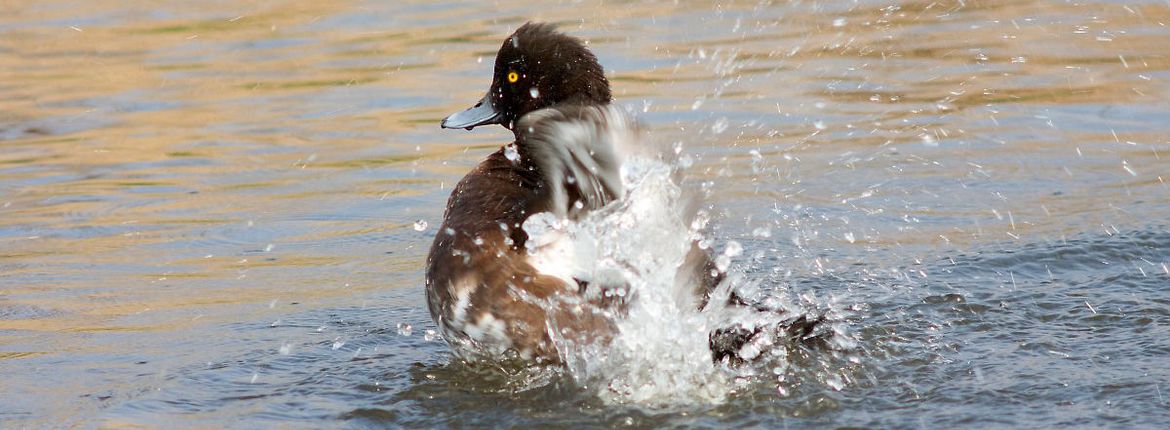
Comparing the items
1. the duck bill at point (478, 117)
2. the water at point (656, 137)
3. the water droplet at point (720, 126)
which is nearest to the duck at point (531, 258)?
the water at point (656, 137)

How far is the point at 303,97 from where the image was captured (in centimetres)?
875

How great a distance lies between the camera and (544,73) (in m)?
4.77

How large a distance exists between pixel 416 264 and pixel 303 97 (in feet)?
11.1

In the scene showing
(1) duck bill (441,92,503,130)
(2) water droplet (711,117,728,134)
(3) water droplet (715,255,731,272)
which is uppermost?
(1) duck bill (441,92,503,130)

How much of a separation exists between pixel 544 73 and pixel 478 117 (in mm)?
446

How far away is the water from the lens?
408cm

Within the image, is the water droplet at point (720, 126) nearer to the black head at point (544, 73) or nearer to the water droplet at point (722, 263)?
the black head at point (544, 73)

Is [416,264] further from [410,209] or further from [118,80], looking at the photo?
[118,80]

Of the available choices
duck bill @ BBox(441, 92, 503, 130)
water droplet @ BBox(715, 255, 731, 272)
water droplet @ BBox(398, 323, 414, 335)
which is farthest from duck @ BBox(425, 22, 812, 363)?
duck bill @ BBox(441, 92, 503, 130)

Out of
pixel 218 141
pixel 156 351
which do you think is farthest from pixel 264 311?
pixel 218 141

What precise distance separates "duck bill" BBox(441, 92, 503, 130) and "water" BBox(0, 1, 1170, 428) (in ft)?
2.06

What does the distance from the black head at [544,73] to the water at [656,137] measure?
1.57 feet

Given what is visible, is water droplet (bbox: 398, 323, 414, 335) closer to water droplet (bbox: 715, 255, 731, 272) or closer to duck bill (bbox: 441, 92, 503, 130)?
duck bill (bbox: 441, 92, 503, 130)

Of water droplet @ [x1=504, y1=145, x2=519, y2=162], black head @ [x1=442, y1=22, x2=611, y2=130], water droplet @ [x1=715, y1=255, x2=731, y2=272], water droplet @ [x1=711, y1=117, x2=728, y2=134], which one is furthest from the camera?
water droplet @ [x1=711, y1=117, x2=728, y2=134]
